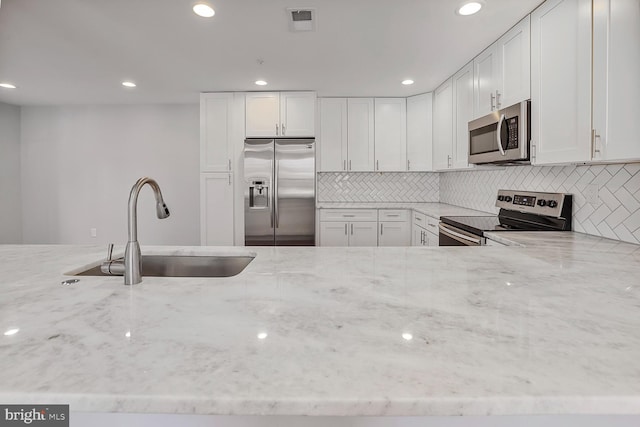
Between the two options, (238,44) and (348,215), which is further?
(348,215)

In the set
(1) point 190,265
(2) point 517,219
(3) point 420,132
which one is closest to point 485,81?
(2) point 517,219

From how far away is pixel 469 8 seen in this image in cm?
225

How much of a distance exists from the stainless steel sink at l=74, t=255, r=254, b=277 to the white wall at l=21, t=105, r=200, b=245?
141 inches

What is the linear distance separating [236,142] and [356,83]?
5.20 feet

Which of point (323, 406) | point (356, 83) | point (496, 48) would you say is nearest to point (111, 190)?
point (356, 83)

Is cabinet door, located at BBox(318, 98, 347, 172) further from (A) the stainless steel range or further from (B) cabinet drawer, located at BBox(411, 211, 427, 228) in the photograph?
(A) the stainless steel range

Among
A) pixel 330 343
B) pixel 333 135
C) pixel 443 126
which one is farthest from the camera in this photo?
pixel 333 135

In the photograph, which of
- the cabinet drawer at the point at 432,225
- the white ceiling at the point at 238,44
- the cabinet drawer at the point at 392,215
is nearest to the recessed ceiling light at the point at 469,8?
the white ceiling at the point at 238,44

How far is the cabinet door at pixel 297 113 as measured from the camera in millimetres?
4289

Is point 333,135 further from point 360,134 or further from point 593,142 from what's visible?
point 593,142

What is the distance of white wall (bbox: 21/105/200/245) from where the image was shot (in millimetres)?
5113

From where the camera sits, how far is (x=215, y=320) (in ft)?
2.53

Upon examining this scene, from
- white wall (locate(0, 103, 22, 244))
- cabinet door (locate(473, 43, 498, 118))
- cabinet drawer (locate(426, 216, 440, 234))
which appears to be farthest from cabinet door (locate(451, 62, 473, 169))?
white wall (locate(0, 103, 22, 244))

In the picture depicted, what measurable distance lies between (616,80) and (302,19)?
1.82m
